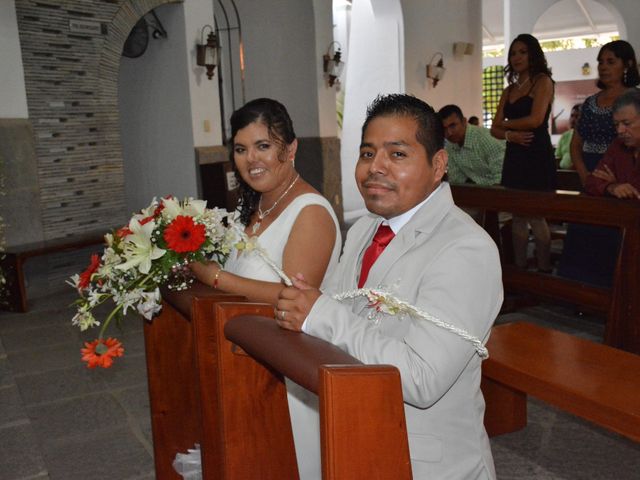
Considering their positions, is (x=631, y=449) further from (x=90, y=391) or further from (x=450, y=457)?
(x=90, y=391)

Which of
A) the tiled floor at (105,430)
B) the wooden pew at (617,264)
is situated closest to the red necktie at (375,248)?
the tiled floor at (105,430)

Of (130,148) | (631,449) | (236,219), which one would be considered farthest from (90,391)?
(130,148)

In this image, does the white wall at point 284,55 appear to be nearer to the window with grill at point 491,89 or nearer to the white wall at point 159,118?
the white wall at point 159,118

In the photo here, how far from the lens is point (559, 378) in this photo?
7.49 ft

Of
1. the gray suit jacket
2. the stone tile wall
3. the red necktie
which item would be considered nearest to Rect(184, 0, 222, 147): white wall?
the stone tile wall

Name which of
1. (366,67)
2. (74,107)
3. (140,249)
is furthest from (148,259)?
(366,67)

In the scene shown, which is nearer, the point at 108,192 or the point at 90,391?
the point at 90,391

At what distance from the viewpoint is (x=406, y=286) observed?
1.41m

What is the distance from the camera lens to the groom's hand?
4.33 feet

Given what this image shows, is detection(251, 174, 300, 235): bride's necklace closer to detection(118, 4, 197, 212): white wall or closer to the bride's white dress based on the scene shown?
the bride's white dress

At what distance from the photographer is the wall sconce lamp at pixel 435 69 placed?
11320 mm

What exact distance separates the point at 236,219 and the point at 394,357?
4.66ft

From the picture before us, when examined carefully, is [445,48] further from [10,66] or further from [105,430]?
[105,430]

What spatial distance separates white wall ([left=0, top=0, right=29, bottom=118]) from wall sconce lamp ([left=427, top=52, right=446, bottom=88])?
7.15m
